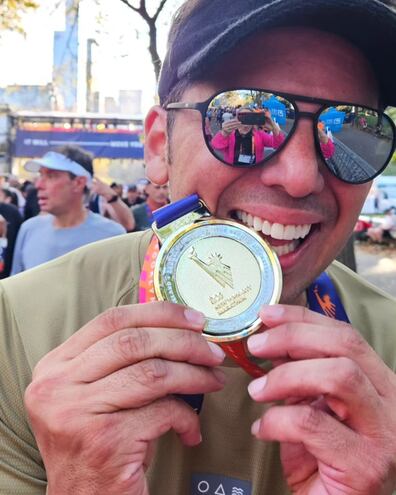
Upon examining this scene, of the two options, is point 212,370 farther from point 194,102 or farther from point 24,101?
point 24,101

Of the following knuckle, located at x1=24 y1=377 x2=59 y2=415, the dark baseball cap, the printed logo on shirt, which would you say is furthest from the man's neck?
knuckle, located at x1=24 y1=377 x2=59 y2=415

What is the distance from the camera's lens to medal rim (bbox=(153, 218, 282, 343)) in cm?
131

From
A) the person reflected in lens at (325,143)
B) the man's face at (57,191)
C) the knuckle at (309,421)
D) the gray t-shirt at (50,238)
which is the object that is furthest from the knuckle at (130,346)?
the man's face at (57,191)

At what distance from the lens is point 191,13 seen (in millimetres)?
1674

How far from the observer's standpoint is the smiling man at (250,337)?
3.92 feet

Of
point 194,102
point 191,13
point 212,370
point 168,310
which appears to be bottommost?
point 212,370

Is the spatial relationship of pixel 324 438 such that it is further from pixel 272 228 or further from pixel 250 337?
pixel 272 228

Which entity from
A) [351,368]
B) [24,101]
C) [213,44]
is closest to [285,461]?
[351,368]

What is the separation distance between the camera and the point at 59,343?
162 cm

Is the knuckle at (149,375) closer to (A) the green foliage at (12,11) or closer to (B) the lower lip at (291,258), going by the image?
(B) the lower lip at (291,258)

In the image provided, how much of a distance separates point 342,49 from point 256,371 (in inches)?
36.9

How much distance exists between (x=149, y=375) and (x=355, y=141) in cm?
93

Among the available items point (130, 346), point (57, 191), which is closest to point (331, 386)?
point (130, 346)

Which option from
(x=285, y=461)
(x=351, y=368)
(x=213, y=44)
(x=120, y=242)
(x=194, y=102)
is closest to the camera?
(x=351, y=368)
